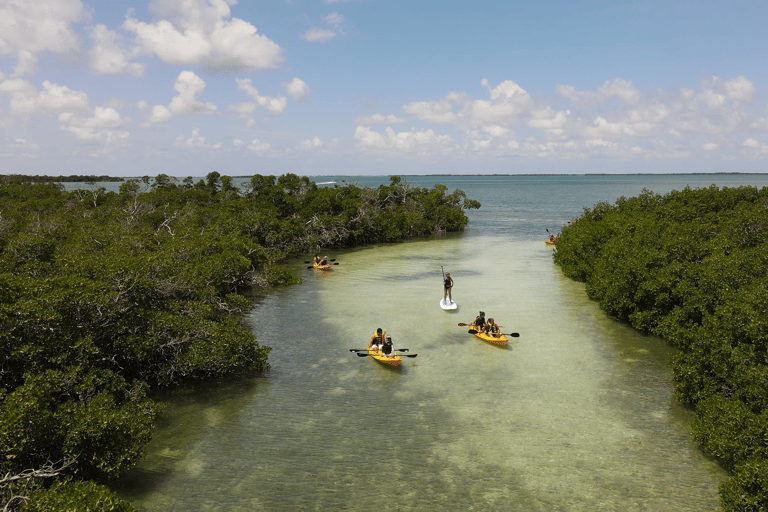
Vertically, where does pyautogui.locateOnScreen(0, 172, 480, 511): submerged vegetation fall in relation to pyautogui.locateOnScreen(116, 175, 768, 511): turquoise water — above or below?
above

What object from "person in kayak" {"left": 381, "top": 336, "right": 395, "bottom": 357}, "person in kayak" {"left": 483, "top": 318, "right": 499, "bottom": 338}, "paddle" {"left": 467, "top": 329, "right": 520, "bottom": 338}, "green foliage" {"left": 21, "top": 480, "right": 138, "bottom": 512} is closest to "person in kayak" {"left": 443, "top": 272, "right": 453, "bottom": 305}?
"paddle" {"left": 467, "top": 329, "right": 520, "bottom": 338}

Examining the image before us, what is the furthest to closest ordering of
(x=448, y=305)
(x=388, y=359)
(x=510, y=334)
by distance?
(x=448, y=305) < (x=510, y=334) < (x=388, y=359)

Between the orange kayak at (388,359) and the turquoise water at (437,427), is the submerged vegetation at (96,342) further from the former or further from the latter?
the orange kayak at (388,359)

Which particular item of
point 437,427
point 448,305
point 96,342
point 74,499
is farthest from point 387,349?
point 74,499

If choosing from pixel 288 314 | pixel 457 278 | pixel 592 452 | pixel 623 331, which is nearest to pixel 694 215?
pixel 623 331

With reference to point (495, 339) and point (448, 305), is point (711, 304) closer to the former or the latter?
point (495, 339)

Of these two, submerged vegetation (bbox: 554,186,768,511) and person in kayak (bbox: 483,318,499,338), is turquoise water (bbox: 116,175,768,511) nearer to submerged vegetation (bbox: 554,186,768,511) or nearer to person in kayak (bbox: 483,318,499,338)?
person in kayak (bbox: 483,318,499,338)


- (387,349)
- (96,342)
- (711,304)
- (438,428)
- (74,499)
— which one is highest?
(711,304)
